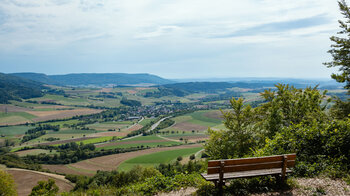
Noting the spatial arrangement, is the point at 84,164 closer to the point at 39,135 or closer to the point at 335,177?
the point at 39,135

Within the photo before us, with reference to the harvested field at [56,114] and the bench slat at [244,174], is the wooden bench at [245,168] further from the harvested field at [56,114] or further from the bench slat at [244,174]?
the harvested field at [56,114]

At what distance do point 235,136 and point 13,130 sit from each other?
147 metres

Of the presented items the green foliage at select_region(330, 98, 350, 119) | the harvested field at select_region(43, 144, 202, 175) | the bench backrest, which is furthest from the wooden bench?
the harvested field at select_region(43, 144, 202, 175)

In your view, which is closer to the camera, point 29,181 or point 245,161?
point 245,161

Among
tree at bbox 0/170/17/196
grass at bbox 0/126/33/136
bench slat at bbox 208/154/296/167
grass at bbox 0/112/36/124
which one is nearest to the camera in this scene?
bench slat at bbox 208/154/296/167

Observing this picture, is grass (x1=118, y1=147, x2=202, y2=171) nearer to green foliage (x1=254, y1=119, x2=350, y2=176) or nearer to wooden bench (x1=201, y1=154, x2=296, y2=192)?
green foliage (x1=254, y1=119, x2=350, y2=176)

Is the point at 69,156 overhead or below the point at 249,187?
below

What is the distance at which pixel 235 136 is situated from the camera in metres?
17.9

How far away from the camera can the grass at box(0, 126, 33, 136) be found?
121m

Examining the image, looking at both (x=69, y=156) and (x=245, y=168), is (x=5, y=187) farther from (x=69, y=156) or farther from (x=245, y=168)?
(x=69, y=156)

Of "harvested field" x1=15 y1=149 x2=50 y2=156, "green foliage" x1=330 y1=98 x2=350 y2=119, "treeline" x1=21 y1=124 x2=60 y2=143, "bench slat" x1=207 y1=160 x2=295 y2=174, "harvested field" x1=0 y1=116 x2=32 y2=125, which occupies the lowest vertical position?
"treeline" x1=21 y1=124 x2=60 y2=143

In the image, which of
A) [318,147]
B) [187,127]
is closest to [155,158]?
[187,127]

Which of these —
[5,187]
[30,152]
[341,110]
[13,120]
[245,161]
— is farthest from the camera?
[13,120]

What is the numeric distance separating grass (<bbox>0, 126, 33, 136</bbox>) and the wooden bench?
468 feet
